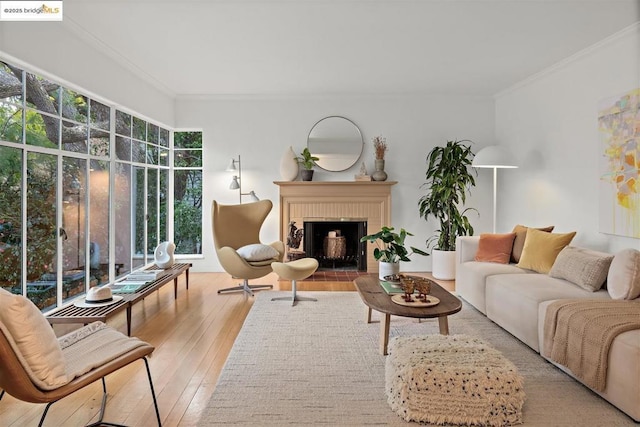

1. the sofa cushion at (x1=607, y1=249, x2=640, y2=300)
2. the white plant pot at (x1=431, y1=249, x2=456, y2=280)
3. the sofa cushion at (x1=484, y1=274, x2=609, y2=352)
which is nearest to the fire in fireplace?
the white plant pot at (x1=431, y1=249, x2=456, y2=280)

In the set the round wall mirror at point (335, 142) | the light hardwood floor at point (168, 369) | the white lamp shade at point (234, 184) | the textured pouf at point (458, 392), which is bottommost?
the light hardwood floor at point (168, 369)

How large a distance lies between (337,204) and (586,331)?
13.6ft

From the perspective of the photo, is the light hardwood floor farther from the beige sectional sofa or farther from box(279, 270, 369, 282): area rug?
the beige sectional sofa

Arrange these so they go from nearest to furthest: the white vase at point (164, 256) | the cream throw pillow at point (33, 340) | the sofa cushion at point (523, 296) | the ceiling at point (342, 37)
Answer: the cream throw pillow at point (33, 340) → the sofa cushion at point (523, 296) → the ceiling at point (342, 37) → the white vase at point (164, 256)

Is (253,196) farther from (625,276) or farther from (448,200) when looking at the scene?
(625,276)

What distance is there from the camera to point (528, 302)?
10.6 ft

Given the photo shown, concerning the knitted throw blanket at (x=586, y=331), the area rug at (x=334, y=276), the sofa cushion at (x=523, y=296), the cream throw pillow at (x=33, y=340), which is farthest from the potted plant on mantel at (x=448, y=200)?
the cream throw pillow at (x=33, y=340)

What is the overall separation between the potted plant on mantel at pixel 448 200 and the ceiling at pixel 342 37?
1038 mm

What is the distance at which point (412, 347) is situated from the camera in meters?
2.51

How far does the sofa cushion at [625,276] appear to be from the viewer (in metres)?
2.94

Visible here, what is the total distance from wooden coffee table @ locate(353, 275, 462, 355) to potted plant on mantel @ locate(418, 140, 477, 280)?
2343mm

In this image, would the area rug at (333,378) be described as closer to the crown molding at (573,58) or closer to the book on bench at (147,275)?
the book on bench at (147,275)

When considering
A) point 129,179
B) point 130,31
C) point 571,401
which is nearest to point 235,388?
point 571,401

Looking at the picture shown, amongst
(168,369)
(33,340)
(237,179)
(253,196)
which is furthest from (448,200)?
(33,340)
